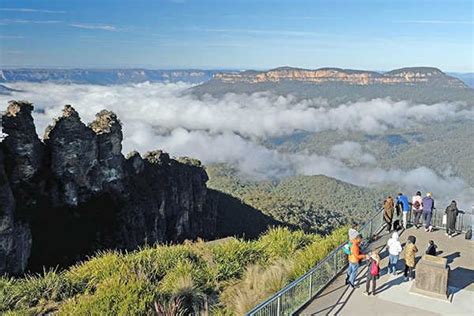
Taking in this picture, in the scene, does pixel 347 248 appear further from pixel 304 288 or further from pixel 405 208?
pixel 405 208

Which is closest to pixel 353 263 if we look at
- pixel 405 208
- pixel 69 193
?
pixel 405 208

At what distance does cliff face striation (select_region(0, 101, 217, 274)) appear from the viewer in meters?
41.0

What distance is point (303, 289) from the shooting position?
12414 millimetres

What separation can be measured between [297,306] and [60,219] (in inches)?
1607

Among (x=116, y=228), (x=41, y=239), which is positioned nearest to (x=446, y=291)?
(x=41, y=239)

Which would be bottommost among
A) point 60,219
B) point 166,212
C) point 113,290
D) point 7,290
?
point 166,212

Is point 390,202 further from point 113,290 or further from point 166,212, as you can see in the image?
point 166,212

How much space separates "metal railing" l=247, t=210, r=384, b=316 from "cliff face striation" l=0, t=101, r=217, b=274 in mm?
29618

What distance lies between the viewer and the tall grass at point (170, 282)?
11203mm

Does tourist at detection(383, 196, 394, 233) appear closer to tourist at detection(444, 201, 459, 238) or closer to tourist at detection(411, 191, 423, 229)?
tourist at detection(411, 191, 423, 229)

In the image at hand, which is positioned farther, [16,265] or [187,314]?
[16,265]

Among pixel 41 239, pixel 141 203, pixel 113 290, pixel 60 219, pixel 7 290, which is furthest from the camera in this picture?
pixel 141 203

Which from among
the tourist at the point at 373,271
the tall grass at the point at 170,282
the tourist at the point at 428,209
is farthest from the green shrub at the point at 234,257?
the tourist at the point at 428,209

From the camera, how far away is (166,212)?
7069 centimetres
